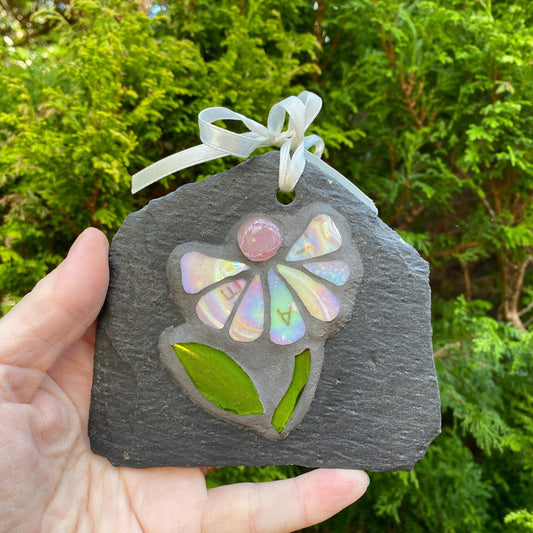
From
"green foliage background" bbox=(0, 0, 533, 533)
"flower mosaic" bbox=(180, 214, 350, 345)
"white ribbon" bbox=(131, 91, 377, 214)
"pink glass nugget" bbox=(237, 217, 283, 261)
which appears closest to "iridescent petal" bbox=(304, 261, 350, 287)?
"flower mosaic" bbox=(180, 214, 350, 345)

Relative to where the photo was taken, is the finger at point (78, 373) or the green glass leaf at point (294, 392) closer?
the green glass leaf at point (294, 392)

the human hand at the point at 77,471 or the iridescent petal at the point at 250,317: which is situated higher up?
the iridescent petal at the point at 250,317

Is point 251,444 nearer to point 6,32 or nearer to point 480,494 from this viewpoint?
point 480,494

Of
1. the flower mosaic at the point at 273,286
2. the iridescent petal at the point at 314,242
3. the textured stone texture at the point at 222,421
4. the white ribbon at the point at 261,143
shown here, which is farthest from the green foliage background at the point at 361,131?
the iridescent petal at the point at 314,242

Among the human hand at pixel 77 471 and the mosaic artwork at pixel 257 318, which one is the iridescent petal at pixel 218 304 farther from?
the human hand at pixel 77 471

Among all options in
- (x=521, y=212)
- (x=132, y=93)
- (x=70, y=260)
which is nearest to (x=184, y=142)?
(x=132, y=93)

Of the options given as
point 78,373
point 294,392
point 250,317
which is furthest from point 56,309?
point 294,392
